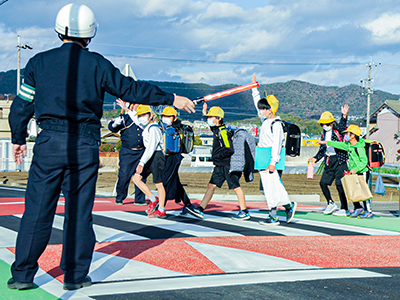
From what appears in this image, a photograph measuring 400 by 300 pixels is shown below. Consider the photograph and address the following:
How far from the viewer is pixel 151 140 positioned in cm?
833

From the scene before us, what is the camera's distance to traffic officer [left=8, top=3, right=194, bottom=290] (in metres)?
3.66

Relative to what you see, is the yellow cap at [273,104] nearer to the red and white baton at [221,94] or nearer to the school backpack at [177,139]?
the red and white baton at [221,94]

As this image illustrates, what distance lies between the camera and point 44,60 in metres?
3.70

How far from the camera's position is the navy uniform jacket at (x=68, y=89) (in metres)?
3.66

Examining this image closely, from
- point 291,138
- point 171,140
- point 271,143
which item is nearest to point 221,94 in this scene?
point 271,143

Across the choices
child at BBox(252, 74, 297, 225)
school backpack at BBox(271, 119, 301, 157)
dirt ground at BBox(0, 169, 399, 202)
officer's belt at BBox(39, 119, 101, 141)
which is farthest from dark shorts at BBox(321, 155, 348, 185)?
officer's belt at BBox(39, 119, 101, 141)

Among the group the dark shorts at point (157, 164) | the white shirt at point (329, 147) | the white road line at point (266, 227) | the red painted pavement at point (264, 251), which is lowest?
the white road line at point (266, 227)

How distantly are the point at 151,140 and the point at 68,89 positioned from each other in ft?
15.3

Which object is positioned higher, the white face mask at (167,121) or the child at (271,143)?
the white face mask at (167,121)

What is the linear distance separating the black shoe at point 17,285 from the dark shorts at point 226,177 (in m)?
4.92

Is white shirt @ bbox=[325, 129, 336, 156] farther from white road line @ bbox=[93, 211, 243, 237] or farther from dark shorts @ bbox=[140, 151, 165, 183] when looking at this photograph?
white road line @ bbox=[93, 211, 243, 237]

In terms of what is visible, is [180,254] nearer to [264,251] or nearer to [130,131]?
[264,251]

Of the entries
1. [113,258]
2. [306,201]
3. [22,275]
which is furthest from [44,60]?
[306,201]

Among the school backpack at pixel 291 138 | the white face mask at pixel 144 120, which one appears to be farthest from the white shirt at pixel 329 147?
the white face mask at pixel 144 120
